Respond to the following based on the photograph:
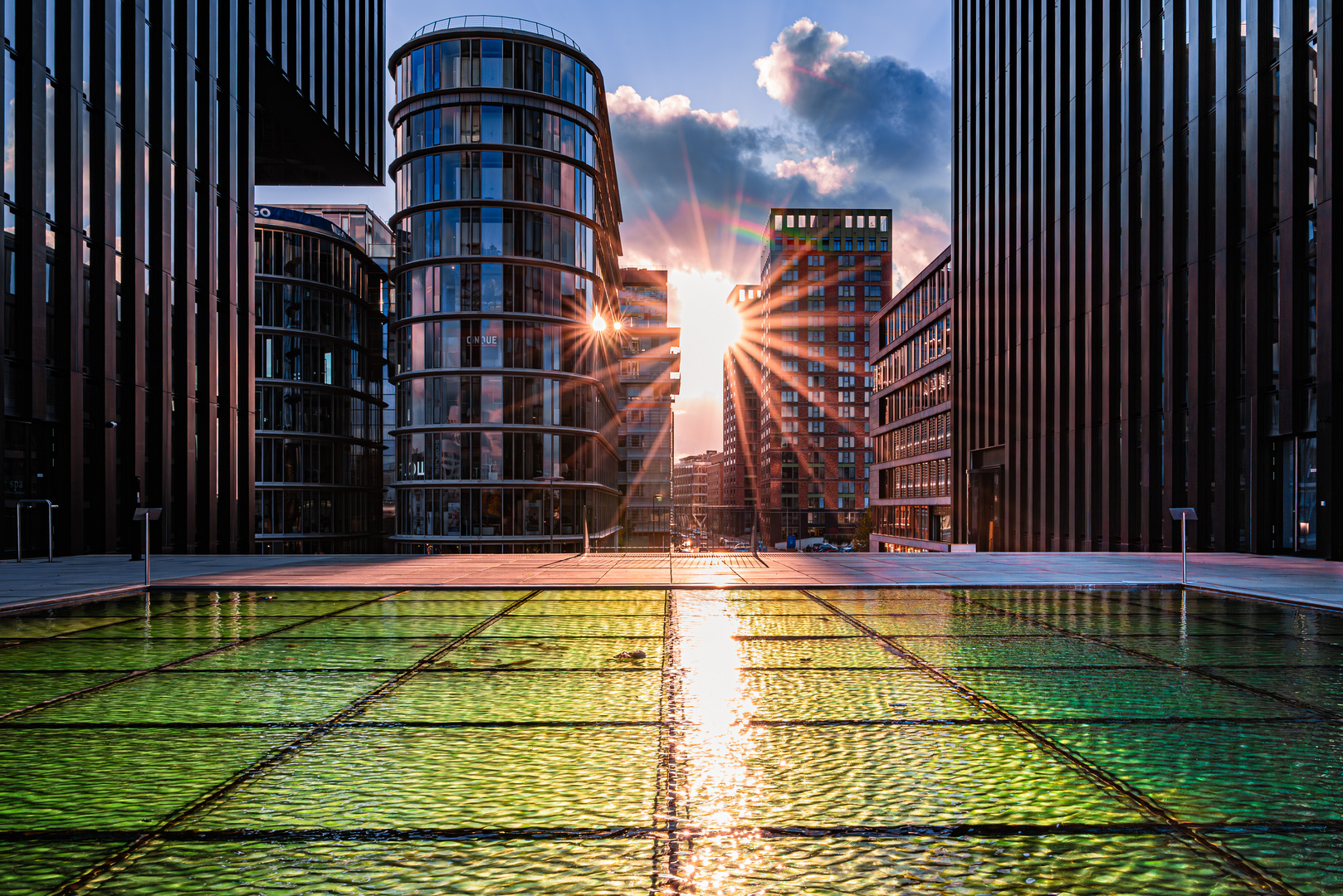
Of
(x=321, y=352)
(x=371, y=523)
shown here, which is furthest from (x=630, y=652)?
(x=371, y=523)

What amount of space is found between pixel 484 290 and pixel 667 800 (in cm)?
4897

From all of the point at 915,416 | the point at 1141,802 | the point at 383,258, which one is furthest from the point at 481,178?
the point at 1141,802

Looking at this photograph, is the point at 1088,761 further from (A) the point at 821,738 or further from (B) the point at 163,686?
(B) the point at 163,686

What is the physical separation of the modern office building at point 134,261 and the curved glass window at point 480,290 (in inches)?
452

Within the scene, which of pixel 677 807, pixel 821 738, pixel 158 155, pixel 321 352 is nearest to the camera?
pixel 677 807

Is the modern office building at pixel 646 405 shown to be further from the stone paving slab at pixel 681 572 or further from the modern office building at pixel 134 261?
the stone paving slab at pixel 681 572

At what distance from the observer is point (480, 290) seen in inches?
2005

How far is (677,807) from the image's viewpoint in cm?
432

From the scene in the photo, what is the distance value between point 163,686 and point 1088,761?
6.98 meters

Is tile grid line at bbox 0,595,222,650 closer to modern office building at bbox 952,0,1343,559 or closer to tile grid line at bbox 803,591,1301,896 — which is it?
tile grid line at bbox 803,591,1301,896

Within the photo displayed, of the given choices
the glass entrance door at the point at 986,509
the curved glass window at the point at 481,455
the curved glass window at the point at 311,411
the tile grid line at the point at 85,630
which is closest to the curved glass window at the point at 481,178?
the curved glass window at the point at 481,455

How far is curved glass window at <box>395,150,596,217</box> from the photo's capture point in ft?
166

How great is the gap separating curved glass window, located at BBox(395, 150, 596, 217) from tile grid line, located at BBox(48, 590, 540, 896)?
4595 cm

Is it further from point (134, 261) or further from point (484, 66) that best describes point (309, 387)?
point (134, 261)
